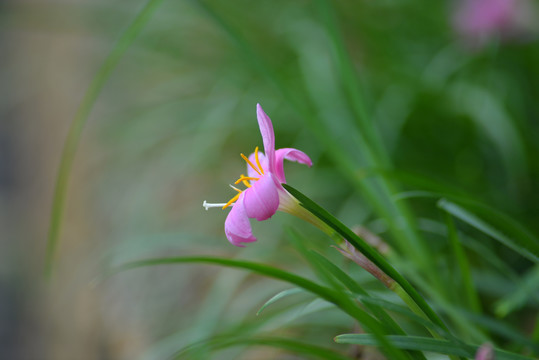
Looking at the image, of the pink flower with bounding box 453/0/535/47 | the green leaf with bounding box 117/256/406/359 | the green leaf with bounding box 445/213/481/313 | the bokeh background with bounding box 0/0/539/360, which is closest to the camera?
the green leaf with bounding box 117/256/406/359

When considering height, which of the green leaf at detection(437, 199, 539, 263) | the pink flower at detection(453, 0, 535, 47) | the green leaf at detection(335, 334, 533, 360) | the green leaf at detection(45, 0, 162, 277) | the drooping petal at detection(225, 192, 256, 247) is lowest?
the green leaf at detection(335, 334, 533, 360)

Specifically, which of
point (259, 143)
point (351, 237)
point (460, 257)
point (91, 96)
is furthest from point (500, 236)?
point (259, 143)

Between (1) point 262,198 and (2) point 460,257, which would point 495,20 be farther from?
(1) point 262,198

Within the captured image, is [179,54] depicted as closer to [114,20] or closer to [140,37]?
[140,37]

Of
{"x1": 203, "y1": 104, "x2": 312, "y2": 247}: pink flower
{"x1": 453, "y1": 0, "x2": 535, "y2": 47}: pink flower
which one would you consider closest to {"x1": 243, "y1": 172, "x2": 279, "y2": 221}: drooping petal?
{"x1": 203, "y1": 104, "x2": 312, "y2": 247}: pink flower

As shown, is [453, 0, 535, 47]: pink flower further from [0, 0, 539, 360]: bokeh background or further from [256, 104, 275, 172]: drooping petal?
[256, 104, 275, 172]: drooping petal

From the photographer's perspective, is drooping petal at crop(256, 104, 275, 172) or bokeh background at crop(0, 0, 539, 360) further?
bokeh background at crop(0, 0, 539, 360)
